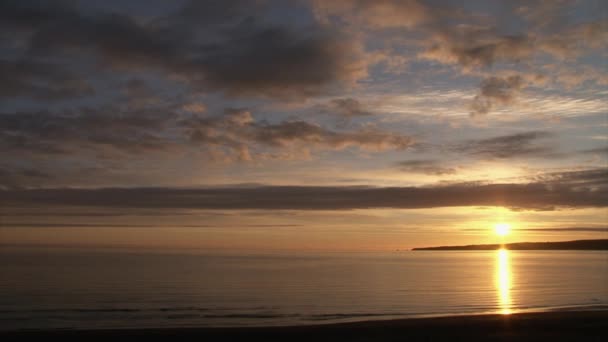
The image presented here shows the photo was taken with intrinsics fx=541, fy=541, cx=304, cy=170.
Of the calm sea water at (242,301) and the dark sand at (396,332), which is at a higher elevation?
the calm sea water at (242,301)

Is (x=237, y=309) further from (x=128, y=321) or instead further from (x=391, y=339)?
(x=391, y=339)

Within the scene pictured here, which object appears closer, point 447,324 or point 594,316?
point 447,324

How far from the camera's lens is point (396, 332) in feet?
73.8

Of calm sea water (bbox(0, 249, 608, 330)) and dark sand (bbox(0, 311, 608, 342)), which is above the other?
calm sea water (bbox(0, 249, 608, 330))

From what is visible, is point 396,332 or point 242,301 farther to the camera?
point 242,301

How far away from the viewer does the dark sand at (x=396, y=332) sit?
Result: 69.0 ft

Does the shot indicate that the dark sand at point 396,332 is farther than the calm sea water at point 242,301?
No

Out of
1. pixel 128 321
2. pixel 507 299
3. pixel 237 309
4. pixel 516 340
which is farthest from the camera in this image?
pixel 507 299

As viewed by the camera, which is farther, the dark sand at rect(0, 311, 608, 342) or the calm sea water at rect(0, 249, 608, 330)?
the calm sea water at rect(0, 249, 608, 330)

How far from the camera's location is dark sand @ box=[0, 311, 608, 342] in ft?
69.0

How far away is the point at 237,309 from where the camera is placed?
34.3 metres

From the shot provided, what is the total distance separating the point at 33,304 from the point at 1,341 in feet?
50.3

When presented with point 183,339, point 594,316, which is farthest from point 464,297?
point 183,339

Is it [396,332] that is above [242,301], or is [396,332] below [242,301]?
below
